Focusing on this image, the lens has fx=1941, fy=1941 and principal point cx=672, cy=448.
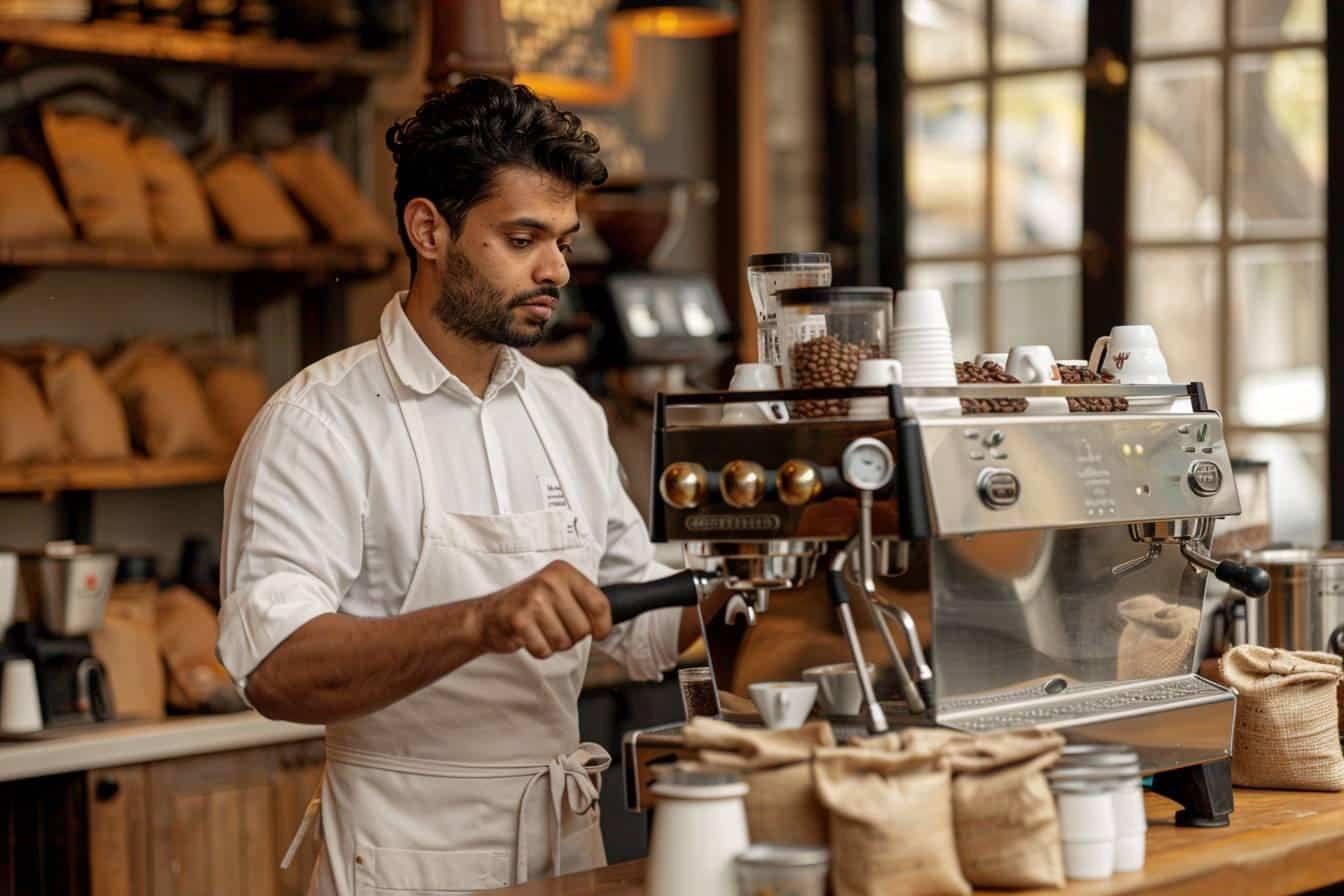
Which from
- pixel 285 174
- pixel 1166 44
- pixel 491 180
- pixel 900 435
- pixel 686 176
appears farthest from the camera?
pixel 686 176

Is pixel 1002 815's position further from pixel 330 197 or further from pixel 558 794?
pixel 330 197

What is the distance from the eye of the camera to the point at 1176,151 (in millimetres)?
4703

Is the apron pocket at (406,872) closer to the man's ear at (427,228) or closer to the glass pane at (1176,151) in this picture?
the man's ear at (427,228)

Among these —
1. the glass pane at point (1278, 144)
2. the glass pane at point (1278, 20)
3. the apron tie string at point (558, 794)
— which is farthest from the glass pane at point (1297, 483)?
the apron tie string at point (558, 794)

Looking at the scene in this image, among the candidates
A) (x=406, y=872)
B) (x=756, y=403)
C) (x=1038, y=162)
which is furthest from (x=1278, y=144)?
(x=406, y=872)

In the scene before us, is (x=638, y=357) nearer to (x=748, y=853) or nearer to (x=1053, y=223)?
(x=1053, y=223)

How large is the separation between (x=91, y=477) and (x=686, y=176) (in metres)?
2.07

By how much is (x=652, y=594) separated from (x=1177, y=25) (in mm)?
3269

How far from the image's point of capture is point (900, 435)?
1.78 meters

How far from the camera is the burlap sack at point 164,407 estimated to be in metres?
3.74

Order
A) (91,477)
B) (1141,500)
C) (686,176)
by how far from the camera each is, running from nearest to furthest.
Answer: (1141,500)
(91,477)
(686,176)

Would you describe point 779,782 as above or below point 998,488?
below

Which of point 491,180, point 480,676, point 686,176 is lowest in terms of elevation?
Answer: point 480,676

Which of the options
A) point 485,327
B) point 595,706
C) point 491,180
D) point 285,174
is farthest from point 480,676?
point 285,174
